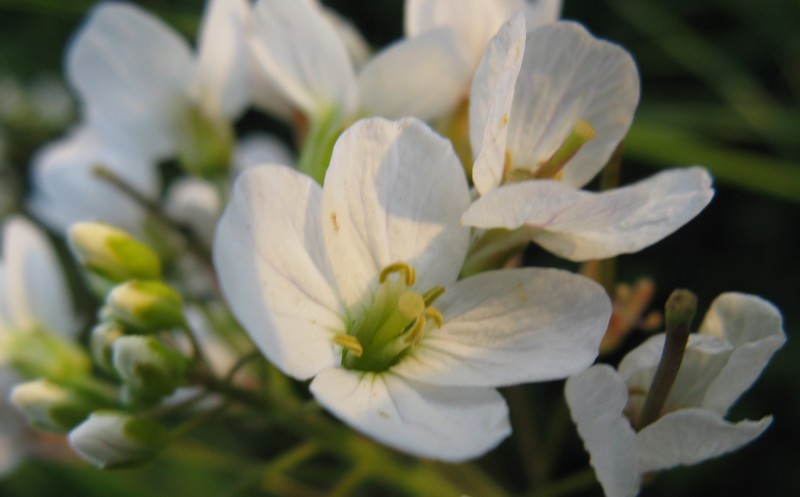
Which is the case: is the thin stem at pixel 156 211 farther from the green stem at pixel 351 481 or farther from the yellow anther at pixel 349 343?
the yellow anther at pixel 349 343

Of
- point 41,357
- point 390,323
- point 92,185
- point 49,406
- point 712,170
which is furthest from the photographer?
point 712,170

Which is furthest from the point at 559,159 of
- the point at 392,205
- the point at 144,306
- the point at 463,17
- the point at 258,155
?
the point at 258,155

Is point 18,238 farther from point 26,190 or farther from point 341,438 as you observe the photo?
point 26,190

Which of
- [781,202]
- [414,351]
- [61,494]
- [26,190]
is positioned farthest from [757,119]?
[26,190]

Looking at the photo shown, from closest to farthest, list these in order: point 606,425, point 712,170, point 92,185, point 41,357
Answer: point 606,425 → point 41,357 → point 92,185 → point 712,170

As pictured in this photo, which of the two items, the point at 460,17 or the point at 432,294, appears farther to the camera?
the point at 460,17

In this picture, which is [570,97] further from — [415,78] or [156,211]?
[156,211]

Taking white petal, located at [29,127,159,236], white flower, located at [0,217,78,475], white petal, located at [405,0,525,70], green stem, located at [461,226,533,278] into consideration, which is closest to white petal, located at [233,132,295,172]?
white petal, located at [29,127,159,236]

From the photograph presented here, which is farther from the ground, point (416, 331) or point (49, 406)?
point (416, 331)
